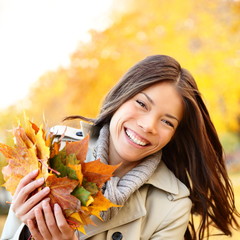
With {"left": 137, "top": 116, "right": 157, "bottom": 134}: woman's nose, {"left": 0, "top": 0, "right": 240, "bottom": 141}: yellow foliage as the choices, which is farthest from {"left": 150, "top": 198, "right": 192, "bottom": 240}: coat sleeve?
{"left": 0, "top": 0, "right": 240, "bottom": 141}: yellow foliage

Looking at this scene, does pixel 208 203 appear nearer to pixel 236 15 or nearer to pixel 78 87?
pixel 78 87

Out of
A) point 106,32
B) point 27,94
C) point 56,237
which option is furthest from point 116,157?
point 106,32

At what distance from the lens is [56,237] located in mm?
1381

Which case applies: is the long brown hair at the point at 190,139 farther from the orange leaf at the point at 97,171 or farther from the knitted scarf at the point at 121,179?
the orange leaf at the point at 97,171

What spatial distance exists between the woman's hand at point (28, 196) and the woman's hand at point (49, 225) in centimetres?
2

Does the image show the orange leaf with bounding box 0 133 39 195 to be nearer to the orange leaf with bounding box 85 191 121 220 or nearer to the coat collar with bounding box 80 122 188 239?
the orange leaf with bounding box 85 191 121 220

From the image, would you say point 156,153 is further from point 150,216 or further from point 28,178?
point 28,178

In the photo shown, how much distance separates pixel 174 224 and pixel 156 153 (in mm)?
353

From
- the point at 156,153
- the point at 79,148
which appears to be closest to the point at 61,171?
the point at 79,148

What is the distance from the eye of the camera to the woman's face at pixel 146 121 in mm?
1692

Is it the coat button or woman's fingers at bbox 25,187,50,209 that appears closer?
woman's fingers at bbox 25,187,50,209

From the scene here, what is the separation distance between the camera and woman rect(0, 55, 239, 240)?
1.72 m

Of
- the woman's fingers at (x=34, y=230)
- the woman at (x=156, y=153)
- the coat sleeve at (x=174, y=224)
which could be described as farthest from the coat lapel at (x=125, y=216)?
the woman's fingers at (x=34, y=230)

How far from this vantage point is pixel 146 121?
5.48ft
